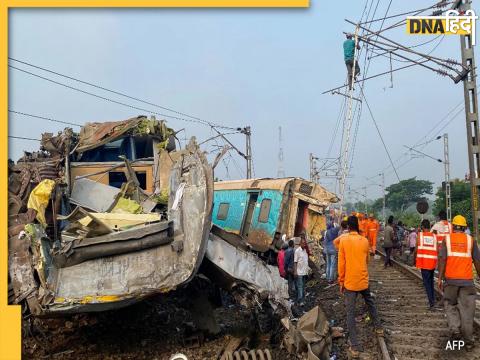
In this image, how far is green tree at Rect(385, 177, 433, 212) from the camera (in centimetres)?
7025

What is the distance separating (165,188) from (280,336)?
11.9 feet

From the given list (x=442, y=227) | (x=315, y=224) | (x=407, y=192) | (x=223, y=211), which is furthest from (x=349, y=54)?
(x=407, y=192)

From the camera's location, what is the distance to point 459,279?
240 inches

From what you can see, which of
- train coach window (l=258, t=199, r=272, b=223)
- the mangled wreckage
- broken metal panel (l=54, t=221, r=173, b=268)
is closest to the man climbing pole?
train coach window (l=258, t=199, r=272, b=223)

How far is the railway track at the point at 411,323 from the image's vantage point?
5.89 meters

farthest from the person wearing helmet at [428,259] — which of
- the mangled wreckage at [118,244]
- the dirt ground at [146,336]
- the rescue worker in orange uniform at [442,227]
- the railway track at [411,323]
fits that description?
the mangled wreckage at [118,244]

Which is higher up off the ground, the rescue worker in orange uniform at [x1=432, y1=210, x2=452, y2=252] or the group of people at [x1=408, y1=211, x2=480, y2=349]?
the rescue worker in orange uniform at [x1=432, y1=210, x2=452, y2=252]

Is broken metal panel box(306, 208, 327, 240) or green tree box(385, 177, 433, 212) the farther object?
green tree box(385, 177, 433, 212)

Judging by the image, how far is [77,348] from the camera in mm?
6621

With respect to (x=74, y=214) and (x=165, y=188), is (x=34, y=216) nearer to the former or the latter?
(x=74, y=214)

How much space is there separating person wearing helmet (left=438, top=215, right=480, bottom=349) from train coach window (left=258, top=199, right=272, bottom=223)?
293 inches

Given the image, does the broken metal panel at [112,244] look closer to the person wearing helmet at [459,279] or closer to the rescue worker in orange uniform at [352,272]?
the rescue worker in orange uniform at [352,272]

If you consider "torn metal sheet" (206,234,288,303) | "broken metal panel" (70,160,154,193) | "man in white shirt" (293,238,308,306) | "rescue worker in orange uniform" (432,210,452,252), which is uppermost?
"broken metal panel" (70,160,154,193)

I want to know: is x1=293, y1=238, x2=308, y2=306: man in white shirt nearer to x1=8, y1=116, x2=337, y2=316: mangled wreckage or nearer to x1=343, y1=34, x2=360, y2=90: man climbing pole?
x1=8, y1=116, x2=337, y2=316: mangled wreckage
